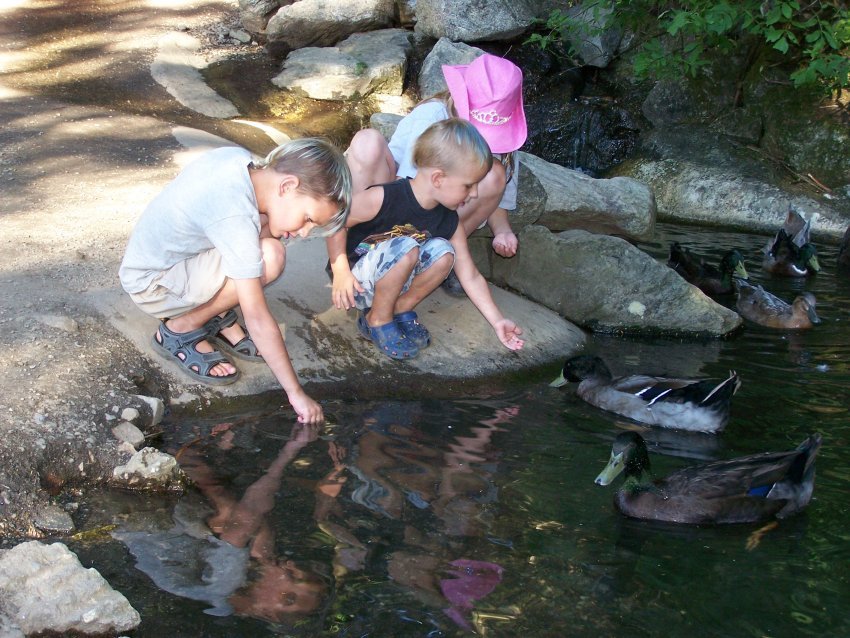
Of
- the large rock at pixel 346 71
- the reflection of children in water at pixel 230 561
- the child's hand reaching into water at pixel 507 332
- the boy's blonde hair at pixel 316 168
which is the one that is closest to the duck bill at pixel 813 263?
the child's hand reaching into water at pixel 507 332

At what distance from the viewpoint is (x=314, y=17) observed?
12.4 m

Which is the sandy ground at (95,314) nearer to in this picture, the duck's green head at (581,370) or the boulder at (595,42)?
the duck's green head at (581,370)

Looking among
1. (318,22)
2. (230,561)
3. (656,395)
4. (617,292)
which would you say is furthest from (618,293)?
(318,22)

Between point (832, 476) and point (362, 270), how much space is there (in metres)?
2.56

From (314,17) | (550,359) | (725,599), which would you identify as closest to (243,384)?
(550,359)

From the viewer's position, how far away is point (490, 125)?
580 centimetres

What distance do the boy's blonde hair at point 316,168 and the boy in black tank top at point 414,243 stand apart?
2.17 feet

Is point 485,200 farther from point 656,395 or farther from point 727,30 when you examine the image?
point 727,30

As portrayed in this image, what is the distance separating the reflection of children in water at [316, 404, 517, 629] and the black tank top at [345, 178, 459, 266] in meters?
1.00

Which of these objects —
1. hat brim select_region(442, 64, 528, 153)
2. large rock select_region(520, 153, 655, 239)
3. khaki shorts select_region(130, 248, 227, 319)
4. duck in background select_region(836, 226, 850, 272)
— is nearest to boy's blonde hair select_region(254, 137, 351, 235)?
khaki shorts select_region(130, 248, 227, 319)

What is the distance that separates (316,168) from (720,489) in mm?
2255

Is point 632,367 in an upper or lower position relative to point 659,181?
upper

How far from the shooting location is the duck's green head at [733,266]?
821 cm

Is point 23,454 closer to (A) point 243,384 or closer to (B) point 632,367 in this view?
(A) point 243,384
